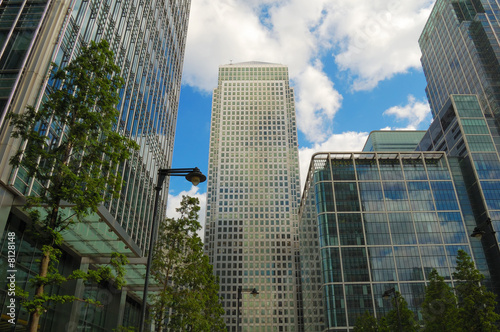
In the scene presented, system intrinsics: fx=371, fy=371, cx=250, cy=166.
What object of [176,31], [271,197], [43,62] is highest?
[271,197]

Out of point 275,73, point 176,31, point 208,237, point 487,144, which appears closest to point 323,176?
A: point 487,144

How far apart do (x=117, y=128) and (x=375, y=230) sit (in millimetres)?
74532

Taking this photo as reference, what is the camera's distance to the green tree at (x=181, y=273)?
→ 24812 mm

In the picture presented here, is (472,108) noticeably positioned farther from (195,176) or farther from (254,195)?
(195,176)

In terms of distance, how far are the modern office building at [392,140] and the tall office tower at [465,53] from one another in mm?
20711

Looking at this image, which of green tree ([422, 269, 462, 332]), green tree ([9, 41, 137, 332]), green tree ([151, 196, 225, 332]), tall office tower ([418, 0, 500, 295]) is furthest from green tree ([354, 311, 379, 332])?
green tree ([9, 41, 137, 332])

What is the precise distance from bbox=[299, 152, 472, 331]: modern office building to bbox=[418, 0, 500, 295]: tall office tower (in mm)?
4638

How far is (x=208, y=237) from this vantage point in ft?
547

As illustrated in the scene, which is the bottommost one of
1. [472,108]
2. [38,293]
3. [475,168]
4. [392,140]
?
[38,293]

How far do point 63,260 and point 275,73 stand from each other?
18344 cm

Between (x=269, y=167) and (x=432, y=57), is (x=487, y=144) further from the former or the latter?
(x=269, y=167)

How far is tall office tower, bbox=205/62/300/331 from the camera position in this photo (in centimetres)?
15225

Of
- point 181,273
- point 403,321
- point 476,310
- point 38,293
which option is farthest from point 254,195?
point 38,293

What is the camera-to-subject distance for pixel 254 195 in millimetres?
170000
